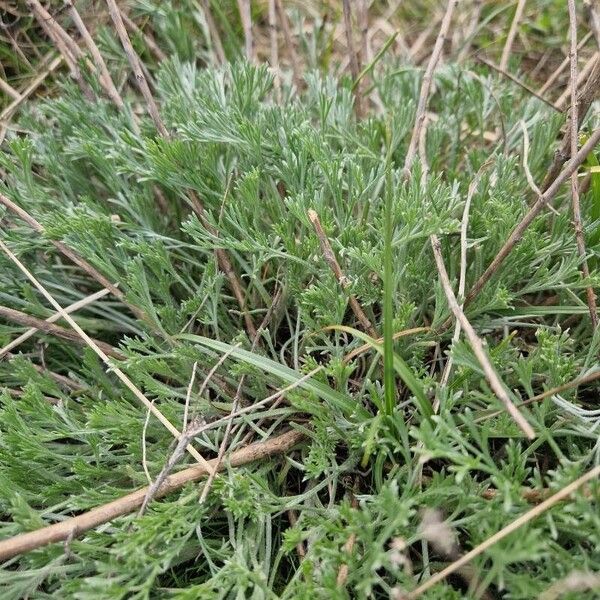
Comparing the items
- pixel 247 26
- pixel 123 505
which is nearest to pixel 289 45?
pixel 247 26

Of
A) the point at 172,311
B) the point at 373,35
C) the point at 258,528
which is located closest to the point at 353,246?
the point at 172,311

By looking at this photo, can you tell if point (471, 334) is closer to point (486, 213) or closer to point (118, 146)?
point (486, 213)

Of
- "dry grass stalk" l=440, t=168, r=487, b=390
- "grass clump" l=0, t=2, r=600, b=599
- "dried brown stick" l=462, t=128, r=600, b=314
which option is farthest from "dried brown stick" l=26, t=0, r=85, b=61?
"dried brown stick" l=462, t=128, r=600, b=314

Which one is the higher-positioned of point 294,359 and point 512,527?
point 512,527

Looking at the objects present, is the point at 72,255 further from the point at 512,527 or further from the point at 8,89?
the point at 512,527

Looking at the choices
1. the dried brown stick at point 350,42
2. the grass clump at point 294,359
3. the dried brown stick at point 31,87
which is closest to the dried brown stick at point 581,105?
the grass clump at point 294,359

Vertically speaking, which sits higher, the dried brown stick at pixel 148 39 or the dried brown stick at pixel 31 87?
the dried brown stick at pixel 148 39

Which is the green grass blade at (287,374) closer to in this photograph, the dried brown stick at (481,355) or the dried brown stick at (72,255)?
the dried brown stick at (72,255)
